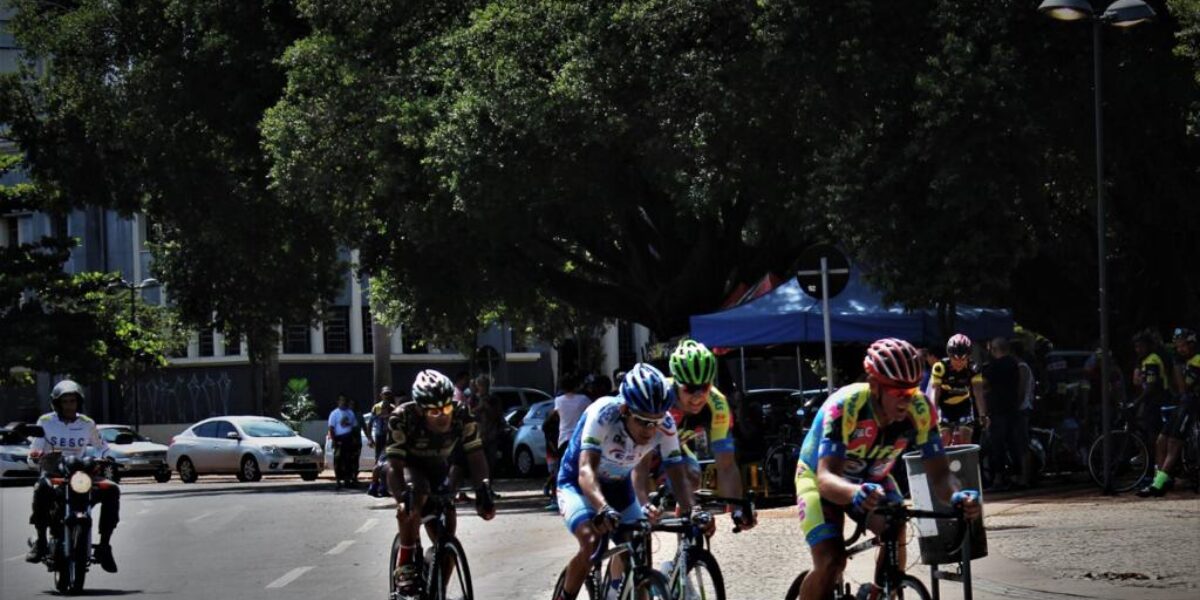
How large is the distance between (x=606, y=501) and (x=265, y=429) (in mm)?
→ 33693

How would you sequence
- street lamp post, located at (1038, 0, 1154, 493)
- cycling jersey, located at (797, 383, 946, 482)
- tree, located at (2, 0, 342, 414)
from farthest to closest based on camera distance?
tree, located at (2, 0, 342, 414), street lamp post, located at (1038, 0, 1154, 493), cycling jersey, located at (797, 383, 946, 482)

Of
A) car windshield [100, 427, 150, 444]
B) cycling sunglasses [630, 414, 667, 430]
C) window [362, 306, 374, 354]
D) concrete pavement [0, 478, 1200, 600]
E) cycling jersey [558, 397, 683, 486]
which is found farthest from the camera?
window [362, 306, 374, 354]

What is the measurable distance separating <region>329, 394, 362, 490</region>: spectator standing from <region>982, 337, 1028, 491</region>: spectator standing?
50.9 feet

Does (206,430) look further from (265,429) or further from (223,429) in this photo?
(265,429)

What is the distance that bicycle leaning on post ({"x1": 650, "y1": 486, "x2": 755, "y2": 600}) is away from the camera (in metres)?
8.75

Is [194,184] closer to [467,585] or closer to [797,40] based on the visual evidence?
[797,40]

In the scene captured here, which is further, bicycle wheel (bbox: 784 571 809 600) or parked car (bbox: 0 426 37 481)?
parked car (bbox: 0 426 37 481)

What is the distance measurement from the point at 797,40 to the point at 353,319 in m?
52.4

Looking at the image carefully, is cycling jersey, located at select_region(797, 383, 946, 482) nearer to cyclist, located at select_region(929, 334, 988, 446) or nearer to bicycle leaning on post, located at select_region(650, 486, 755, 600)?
bicycle leaning on post, located at select_region(650, 486, 755, 600)

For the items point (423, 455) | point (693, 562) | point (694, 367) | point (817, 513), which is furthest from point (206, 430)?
point (817, 513)

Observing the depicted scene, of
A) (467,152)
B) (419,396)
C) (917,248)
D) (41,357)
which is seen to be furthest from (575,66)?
(41,357)

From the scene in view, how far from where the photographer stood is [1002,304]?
3572 centimetres

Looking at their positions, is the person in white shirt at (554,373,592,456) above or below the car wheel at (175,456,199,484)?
above

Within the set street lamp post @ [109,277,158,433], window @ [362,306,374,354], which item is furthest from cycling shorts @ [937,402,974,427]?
window @ [362,306,374,354]
